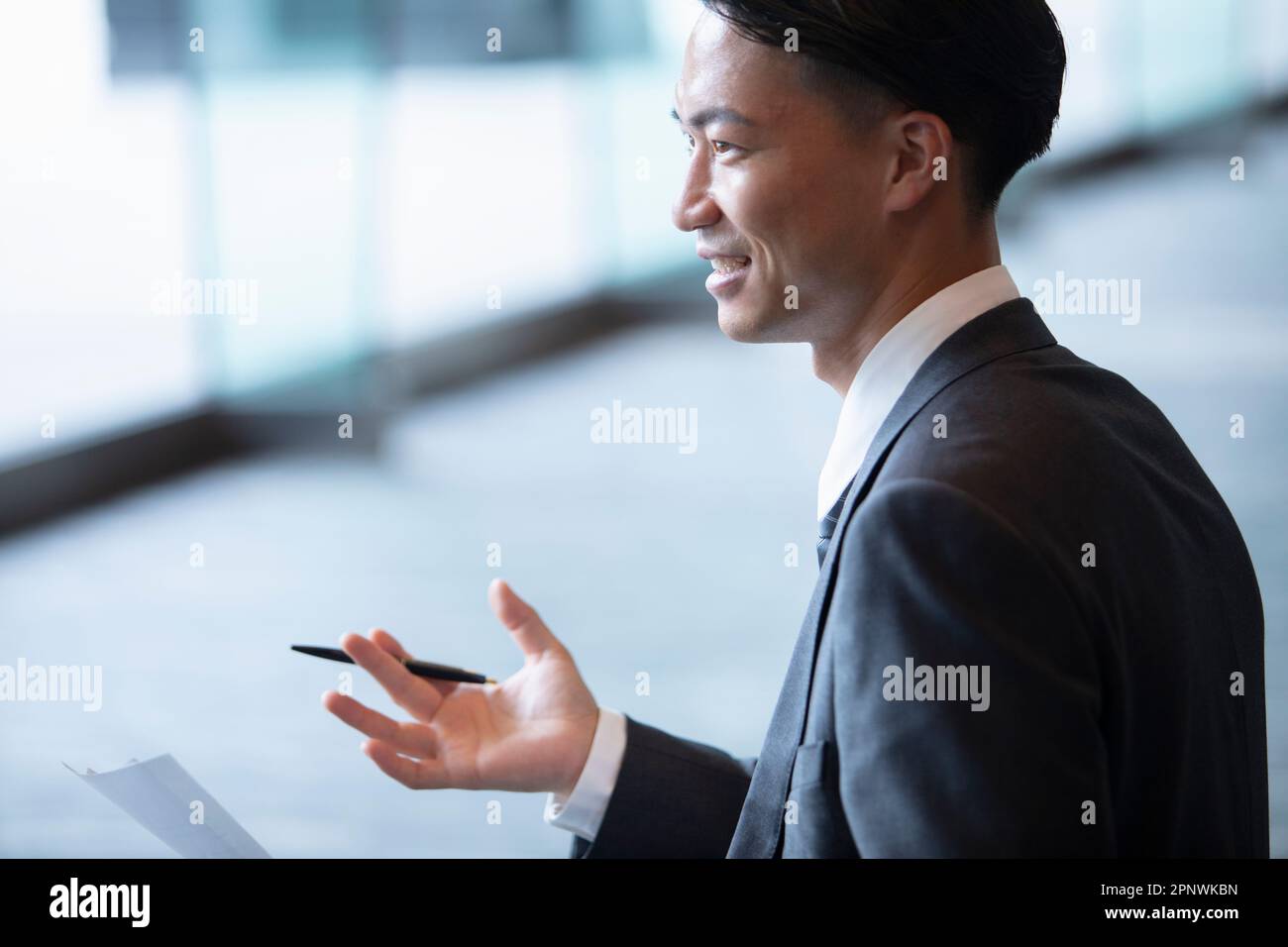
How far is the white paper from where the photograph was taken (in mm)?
983

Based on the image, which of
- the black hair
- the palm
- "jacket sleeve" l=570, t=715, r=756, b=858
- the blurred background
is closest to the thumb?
the palm

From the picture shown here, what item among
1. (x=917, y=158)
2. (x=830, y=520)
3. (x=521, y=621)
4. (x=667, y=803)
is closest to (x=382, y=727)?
(x=521, y=621)

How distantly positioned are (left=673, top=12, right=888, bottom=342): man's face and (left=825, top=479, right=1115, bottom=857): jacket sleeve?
0.34 m

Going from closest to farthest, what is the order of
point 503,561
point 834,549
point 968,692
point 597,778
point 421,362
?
point 968,692 → point 834,549 → point 597,778 → point 503,561 → point 421,362

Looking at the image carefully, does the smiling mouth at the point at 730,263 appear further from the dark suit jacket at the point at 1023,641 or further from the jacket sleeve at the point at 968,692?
the jacket sleeve at the point at 968,692

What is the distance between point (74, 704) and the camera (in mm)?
3670

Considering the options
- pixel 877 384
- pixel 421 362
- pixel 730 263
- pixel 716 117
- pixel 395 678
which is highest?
pixel 421 362

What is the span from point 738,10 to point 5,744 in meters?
3.15

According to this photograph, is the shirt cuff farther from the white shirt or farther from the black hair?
the black hair

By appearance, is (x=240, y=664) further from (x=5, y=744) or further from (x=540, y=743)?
(x=540, y=743)

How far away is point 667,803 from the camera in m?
1.11

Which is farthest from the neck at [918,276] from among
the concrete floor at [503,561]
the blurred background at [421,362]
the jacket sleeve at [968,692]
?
the blurred background at [421,362]

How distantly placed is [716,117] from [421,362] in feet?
17.6

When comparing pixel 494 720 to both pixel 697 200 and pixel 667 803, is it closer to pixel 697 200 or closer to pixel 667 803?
pixel 667 803
